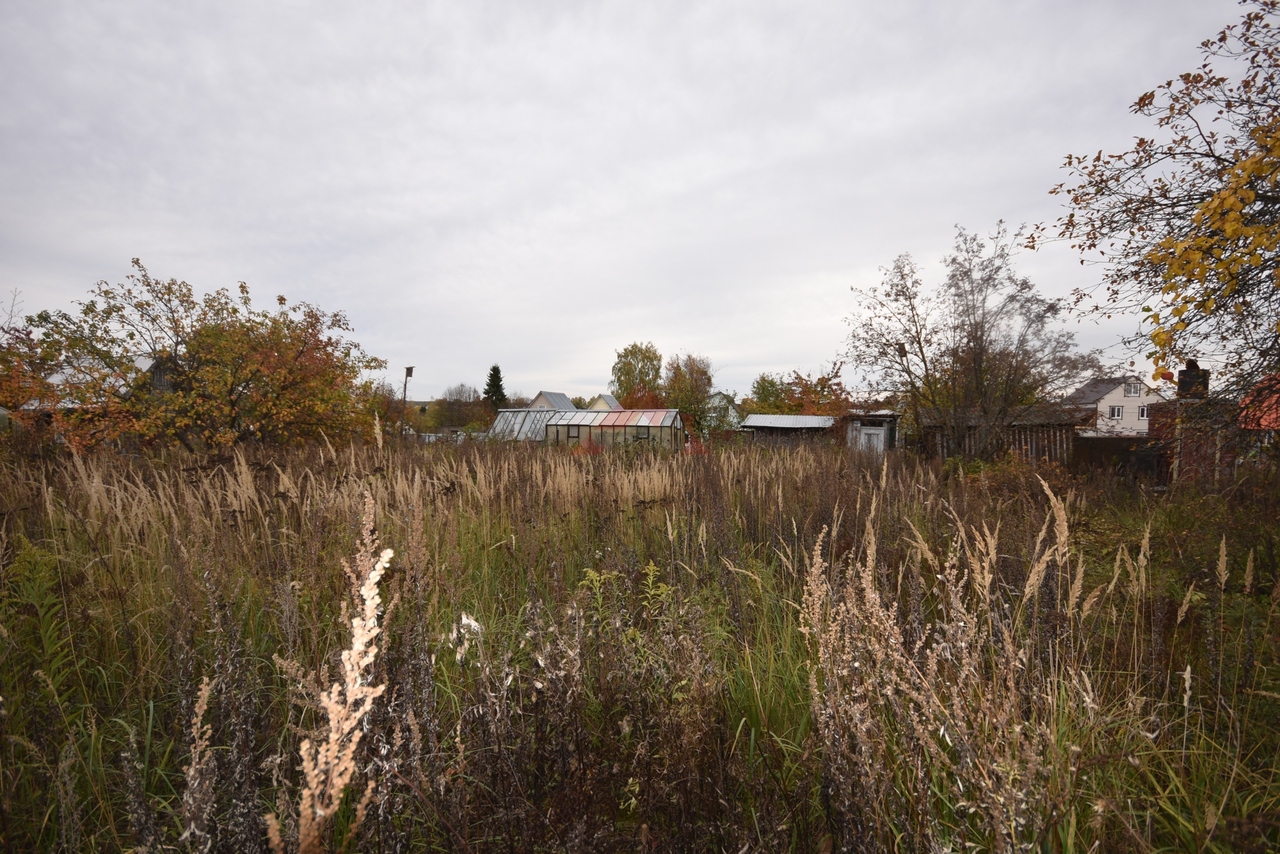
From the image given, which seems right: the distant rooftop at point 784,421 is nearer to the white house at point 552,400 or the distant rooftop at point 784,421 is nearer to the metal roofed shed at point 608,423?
the metal roofed shed at point 608,423

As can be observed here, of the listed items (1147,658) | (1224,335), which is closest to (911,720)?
(1147,658)

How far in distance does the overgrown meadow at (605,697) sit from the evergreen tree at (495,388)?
7137 centimetres

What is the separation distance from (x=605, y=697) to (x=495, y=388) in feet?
250

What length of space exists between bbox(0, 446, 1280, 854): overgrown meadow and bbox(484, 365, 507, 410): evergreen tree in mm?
71367

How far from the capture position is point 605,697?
6.49ft

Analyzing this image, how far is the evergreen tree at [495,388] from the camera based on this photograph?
74000 millimetres

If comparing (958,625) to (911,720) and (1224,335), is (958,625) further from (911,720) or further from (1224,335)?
(1224,335)

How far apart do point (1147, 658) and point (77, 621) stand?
5042mm

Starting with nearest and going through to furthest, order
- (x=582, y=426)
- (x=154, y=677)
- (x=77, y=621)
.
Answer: (x=154, y=677), (x=77, y=621), (x=582, y=426)

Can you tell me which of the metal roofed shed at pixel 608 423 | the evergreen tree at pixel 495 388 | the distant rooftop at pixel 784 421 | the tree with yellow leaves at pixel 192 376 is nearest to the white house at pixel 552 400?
the evergreen tree at pixel 495 388

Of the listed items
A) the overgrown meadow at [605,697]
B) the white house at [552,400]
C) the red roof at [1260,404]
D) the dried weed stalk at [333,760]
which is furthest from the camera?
the white house at [552,400]

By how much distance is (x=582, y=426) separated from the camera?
2338cm

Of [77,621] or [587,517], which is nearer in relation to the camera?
[77,621]

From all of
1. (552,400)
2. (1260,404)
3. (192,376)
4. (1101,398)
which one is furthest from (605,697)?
(552,400)
